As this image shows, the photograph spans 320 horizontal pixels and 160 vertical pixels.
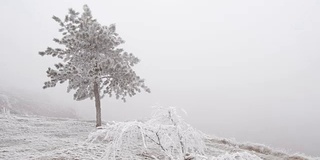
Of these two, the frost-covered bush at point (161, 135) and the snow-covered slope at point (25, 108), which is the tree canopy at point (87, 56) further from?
the snow-covered slope at point (25, 108)


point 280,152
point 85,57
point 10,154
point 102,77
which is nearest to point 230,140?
point 280,152

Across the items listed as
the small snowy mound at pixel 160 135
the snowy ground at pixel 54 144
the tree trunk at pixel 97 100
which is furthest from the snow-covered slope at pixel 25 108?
the small snowy mound at pixel 160 135

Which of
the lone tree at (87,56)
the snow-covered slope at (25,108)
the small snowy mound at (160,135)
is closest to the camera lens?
the small snowy mound at (160,135)

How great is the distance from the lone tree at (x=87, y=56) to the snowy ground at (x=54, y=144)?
330 cm

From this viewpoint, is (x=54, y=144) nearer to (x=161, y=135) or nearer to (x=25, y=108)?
(x=161, y=135)

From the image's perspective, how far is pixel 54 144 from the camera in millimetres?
16562

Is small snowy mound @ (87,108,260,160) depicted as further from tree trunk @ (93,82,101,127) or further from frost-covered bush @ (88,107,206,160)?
tree trunk @ (93,82,101,127)

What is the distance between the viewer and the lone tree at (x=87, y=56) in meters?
20.5

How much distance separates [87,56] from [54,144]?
718cm

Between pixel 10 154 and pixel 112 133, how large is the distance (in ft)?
37.3

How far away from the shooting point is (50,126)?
930 inches

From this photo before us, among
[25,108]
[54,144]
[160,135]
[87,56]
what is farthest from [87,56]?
[25,108]

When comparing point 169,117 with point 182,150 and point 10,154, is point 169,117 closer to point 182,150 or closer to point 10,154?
point 182,150

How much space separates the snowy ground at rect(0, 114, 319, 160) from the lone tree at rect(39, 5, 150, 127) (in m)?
3.30
